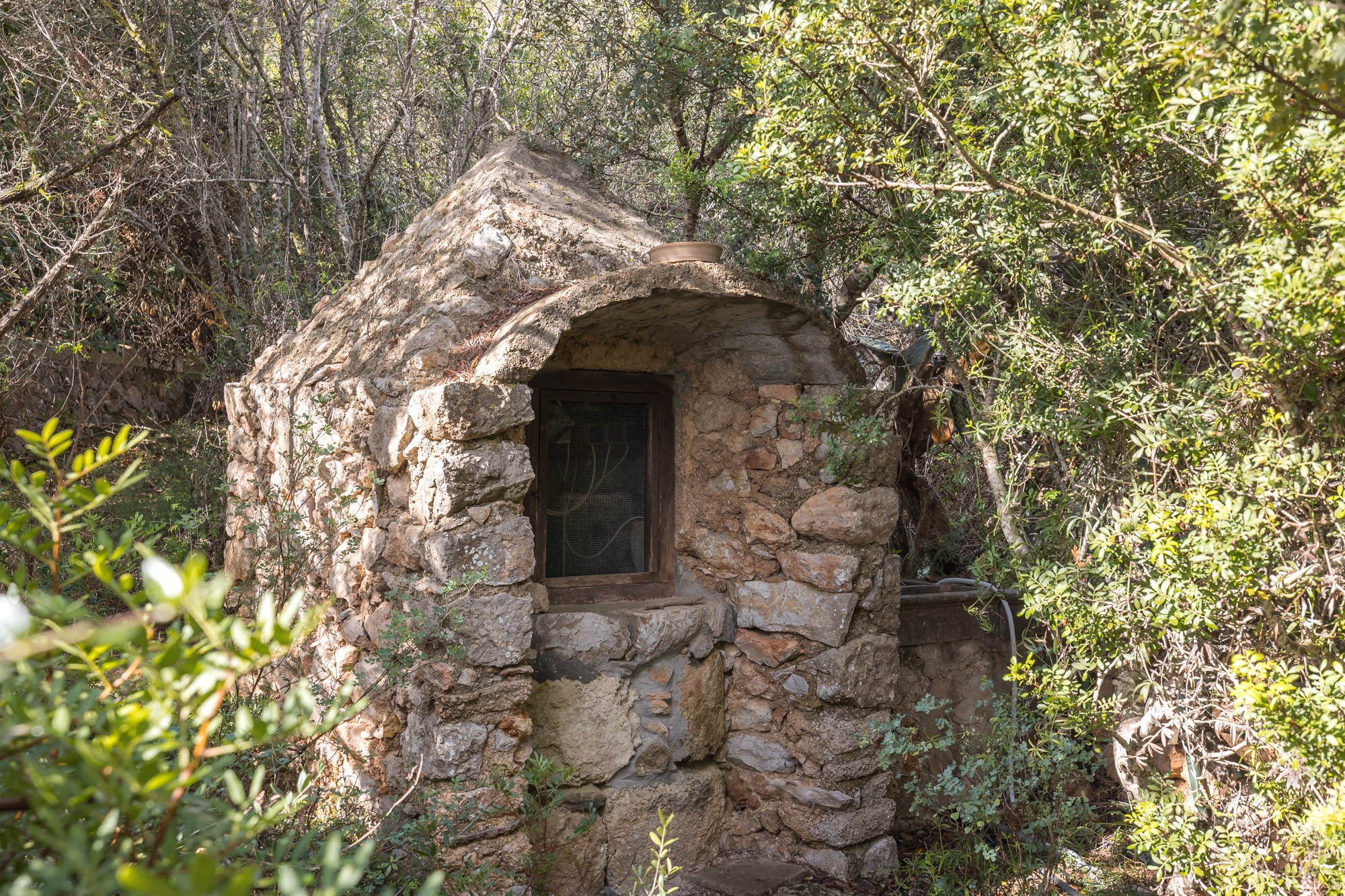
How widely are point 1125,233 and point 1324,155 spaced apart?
2.31 feet

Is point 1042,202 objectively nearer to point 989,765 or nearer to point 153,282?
point 989,765

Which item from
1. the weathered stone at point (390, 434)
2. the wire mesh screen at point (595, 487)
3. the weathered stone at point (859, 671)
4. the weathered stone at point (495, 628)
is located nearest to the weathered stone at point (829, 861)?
the weathered stone at point (859, 671)

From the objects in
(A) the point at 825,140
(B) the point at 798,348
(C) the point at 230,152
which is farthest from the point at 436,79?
(A) the point at 825,140

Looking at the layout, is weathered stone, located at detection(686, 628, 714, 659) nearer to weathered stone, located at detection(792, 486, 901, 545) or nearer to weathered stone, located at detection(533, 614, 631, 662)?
weathered stone, located at detection(533, 614, 631, 662)

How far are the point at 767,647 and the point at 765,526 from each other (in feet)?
1.71

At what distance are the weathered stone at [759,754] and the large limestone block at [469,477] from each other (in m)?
1.70

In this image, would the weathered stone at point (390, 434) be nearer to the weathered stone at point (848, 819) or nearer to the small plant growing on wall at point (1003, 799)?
the small plant growing on wall at point (1003, 799)

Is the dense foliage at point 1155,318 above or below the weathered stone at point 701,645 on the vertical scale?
above

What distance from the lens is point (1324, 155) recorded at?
1.98 m

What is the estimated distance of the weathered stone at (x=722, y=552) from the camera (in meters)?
4.09

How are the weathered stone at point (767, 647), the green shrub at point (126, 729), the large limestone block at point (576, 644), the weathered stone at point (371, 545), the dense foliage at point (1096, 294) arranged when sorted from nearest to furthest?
1. the green shrub at point (126, 729)
2. the dense foliage at point (1096, 294)
3. the weathered stone at point (371, 545)
4. the large limestone block at point (576, 644)
5. the weathered stone at point (767, 647)

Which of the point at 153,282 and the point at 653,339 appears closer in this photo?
the point at 653,339

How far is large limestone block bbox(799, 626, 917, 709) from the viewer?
12.5 ft

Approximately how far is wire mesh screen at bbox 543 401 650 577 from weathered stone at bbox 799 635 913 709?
906 mm
